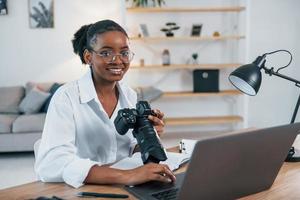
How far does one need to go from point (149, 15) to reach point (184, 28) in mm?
476

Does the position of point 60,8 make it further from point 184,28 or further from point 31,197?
point 31,197

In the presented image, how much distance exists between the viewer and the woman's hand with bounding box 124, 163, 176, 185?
1160 mm

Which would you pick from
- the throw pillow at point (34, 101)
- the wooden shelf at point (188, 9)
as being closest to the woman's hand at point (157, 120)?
the throw pillow at point (34, 101)

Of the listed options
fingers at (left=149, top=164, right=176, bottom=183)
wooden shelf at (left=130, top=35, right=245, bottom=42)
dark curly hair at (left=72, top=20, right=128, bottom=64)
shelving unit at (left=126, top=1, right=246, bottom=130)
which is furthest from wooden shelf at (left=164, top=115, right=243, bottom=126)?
fingers at (left=149, top=164, right=176, bottom=183)

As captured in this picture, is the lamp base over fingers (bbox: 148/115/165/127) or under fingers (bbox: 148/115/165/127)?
under

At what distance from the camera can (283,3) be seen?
4.86 m

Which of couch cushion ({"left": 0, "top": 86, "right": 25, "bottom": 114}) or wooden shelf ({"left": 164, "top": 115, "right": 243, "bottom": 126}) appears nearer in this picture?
couch cushion ({"left": 0, "top": 86, "right": 25, "bottom": 114})

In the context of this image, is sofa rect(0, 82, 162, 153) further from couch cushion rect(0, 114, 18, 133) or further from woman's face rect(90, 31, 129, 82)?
woman's face rect(90, 31, 129, 82)

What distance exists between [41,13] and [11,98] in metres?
1.14

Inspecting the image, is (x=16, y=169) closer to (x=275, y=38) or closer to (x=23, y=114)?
(x=23, y=114)

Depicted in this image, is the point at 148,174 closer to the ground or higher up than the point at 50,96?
higher up

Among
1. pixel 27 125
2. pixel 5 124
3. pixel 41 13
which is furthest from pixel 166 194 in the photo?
pixel 41 13

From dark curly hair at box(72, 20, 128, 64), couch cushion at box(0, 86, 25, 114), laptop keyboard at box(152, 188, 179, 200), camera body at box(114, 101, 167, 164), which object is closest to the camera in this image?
laptop keyboard at box(152, 188, 179, 200)

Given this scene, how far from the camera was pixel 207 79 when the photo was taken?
477 cm
